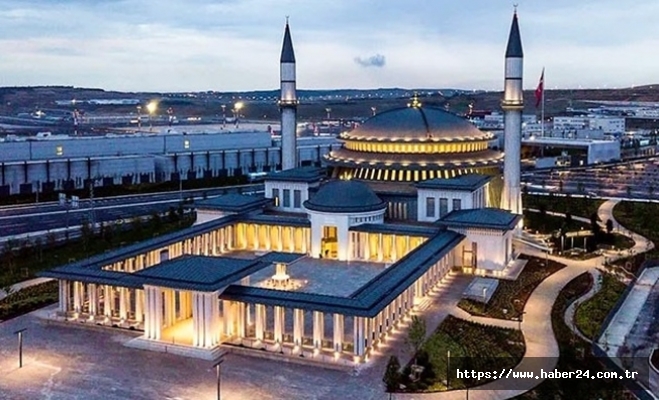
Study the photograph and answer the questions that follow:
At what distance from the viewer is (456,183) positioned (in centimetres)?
6184

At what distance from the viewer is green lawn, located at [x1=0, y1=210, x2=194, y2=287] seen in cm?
5528

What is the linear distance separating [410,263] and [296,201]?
24.1m

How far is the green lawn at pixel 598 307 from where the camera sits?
41.2 m

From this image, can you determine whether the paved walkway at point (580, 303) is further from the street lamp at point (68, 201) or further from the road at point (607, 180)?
the street lamp at point (68, 201)

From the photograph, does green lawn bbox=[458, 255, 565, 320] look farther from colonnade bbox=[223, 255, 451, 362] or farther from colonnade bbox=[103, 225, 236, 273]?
colonnade bbox=[103, 225, 236, 273]

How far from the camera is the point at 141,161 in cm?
10256

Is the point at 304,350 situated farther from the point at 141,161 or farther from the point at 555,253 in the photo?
the point at 141,161

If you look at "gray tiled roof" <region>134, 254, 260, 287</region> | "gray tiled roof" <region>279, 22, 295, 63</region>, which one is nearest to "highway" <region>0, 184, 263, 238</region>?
"gray tiled roof" <region>279, 22, 295, 63</region>

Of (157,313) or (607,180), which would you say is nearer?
(157,313)

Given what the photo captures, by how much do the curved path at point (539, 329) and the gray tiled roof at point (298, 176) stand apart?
20.0 m

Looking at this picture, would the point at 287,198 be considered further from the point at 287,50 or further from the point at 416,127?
the point at 287,50

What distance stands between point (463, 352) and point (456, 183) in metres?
26.3

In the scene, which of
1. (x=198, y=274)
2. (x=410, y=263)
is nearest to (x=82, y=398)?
(x=198, y=274)

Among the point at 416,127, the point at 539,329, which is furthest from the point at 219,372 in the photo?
the point at 416,127
